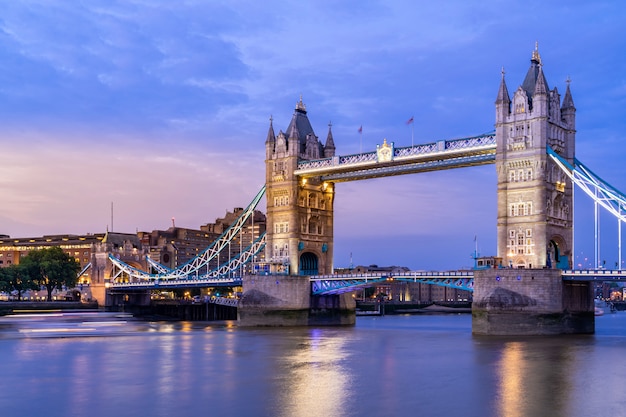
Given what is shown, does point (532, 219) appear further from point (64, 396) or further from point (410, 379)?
point (64, 396)

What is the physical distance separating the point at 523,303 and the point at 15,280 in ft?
267

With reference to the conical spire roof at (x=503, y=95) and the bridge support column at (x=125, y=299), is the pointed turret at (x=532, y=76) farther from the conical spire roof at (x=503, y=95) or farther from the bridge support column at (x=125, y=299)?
the bridge support column at (x=125, y=299)

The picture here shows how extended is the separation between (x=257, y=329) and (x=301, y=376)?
3194cm

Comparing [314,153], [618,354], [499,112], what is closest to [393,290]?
[314,153]

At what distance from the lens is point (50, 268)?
11138 centimetres

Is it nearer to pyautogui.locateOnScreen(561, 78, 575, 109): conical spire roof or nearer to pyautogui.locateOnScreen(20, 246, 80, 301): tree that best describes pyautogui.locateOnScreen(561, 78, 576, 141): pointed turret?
pyautogui.locateOnScreen(561, 78, 575, 109): conical spire roof

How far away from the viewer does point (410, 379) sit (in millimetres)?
33062

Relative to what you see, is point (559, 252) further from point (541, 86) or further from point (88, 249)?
point (88, 249)

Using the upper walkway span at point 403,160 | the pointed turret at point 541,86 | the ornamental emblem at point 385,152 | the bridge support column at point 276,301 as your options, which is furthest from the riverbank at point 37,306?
the pointed turret at point 541,86

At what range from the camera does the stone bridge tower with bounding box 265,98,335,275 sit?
72.6m

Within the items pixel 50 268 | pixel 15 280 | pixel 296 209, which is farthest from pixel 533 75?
pixel 15 280

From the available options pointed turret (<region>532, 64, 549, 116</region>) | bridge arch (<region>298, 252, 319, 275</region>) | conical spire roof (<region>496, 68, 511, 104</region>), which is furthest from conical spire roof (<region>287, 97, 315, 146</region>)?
pointed turret (<region>532, 64, 549, 116</region>)

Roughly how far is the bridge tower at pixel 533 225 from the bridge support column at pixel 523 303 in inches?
2.5

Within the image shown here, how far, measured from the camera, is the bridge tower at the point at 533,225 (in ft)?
173
